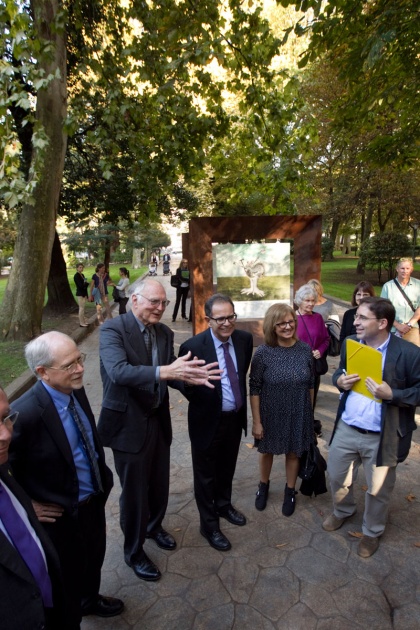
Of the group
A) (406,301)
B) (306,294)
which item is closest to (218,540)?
(306,294)

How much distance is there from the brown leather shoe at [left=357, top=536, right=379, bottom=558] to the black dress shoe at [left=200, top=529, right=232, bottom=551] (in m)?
1.00

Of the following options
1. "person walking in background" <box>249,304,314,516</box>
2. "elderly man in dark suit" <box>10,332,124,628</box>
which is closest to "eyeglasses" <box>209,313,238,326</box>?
"person walking in background" <box>249,304,314,516</box>

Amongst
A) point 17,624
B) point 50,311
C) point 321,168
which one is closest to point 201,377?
point 17,624

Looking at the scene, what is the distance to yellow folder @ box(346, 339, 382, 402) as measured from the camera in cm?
266

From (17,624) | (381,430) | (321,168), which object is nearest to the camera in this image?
(17,624)

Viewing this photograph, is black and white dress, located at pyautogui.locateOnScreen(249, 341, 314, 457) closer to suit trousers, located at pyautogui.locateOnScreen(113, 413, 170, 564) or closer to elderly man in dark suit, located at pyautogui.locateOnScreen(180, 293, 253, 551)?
elderly man in dark suit, located at pyautogui.locateOnScreen(180, 293, 253, 551)

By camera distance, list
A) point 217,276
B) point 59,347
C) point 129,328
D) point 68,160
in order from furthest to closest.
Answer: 1. point 68,160
2. point 217,276
3. point 129,328
4. point 59,347

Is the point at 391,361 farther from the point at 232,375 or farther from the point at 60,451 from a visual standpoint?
the point at 60,451

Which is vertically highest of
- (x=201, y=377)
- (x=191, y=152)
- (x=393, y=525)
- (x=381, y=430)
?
(x=191, y=152)

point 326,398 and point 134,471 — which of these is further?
point 326,398

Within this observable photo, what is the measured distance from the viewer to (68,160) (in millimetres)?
13617

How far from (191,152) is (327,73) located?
9.60 m

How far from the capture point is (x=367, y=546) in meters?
2.99

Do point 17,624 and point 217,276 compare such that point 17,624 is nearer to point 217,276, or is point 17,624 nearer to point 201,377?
point 201,377
